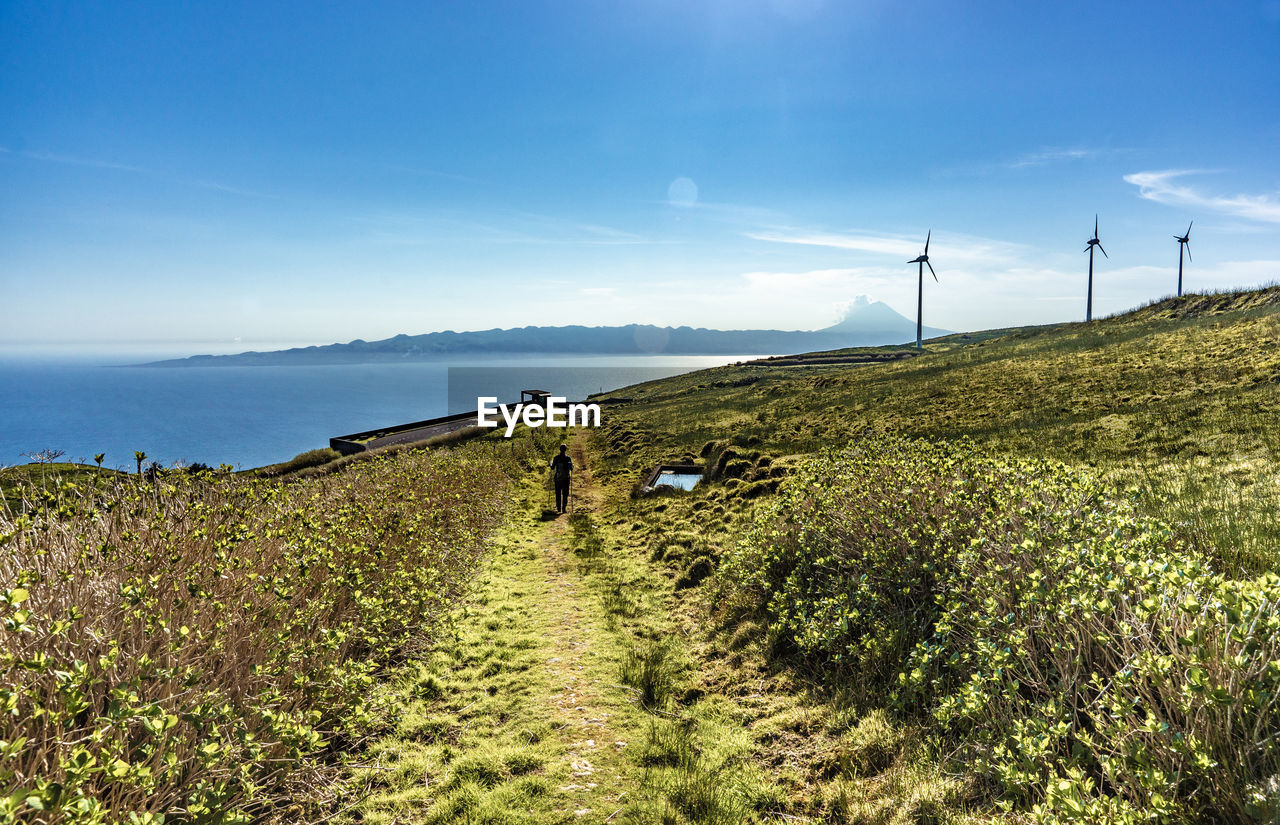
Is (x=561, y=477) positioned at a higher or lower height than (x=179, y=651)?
lower

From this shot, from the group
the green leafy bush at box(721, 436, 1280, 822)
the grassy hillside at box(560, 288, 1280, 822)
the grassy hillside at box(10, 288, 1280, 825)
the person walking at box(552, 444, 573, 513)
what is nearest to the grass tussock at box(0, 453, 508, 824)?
the grassy hillside at box(10, 288, 1280, 825)

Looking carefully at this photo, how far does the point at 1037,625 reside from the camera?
5.30 metres

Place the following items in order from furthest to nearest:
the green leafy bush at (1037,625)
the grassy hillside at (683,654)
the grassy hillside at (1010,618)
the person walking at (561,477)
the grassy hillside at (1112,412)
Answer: the person walking at (561,477)
the grassy hillside at (1112,412)
the grassy hillside at (683,654)
the grassy hillside at (1010,618)
the green leafy bush at (1037,625)

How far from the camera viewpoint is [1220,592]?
11.6ft

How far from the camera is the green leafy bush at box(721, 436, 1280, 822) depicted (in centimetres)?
348

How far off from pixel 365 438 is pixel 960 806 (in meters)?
52.8

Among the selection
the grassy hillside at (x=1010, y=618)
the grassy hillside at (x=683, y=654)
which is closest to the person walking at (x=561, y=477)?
the grassy hillside at (x=1010, y=618)

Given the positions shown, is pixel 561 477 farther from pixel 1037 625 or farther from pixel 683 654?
pixel 1037 625

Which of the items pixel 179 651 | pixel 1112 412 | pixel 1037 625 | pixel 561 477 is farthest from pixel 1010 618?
pixel 1112 412

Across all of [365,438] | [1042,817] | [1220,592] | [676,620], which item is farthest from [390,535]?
[365,438]

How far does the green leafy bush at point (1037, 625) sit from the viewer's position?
3.48 metres

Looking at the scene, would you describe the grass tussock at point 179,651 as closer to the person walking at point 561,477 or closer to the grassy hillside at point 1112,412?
the grassy hillside at point 1112,412

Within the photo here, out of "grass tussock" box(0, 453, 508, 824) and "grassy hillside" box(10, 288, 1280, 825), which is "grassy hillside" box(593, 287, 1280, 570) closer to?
"grassy hillside" box(10, 288, 1280, 825)

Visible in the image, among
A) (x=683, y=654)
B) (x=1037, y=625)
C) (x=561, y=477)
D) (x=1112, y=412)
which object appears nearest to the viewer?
(x=1037, y=625)
